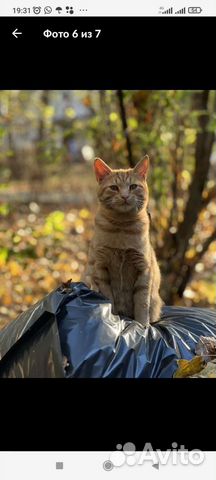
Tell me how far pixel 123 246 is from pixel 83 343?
78cm

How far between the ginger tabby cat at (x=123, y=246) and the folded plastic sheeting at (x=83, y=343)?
35 cm

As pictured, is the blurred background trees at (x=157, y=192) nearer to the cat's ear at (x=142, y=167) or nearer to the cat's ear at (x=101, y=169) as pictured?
the cat's ear at (x=142, y=167)

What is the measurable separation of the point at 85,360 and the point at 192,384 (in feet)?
1.85

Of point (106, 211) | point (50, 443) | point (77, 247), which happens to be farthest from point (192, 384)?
point (77, 247)

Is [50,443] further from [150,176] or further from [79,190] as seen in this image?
[79,190]

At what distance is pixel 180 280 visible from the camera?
5707 millimetres

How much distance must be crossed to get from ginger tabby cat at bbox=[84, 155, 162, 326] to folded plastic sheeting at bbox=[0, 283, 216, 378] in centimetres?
35

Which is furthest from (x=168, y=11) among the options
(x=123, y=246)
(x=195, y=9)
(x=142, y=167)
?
(x=123, y=246)

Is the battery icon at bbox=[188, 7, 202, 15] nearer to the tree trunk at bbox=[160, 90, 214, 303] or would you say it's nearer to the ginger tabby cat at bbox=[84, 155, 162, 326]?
the ginger tabby cat at bbox=[84, 155, 162, 326]

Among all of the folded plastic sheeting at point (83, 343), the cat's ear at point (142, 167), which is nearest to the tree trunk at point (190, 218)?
the cat's ear at point (142, 167)

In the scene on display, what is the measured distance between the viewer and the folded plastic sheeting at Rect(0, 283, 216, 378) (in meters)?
2.59

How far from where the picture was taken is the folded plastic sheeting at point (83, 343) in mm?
2592

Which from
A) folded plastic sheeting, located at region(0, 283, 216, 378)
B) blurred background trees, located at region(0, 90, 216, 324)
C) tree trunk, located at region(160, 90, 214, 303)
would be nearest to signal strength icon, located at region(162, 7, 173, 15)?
folded plastic sheeting, located at region(0, 283, 216, 378)

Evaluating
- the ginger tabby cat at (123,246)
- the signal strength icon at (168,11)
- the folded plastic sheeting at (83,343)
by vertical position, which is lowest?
the folded plastic sheeting at (83,343)
